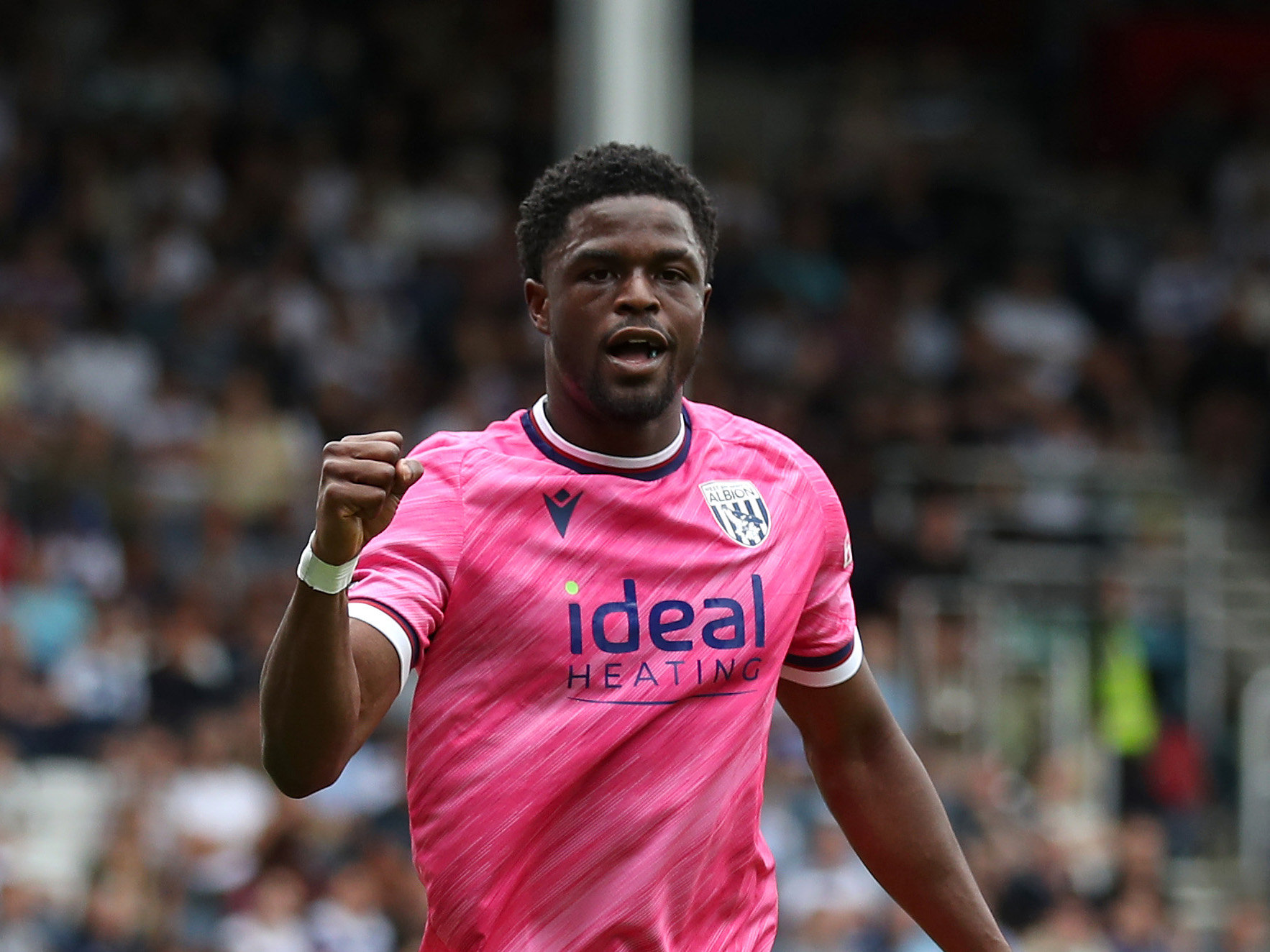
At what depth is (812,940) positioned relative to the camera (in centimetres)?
878

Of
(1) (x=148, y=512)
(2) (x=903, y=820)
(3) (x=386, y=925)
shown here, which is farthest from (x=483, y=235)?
(2) (x=903, y=820)

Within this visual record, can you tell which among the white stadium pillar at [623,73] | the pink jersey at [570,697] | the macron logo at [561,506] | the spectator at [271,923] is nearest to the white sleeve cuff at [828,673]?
the pink jersey at [570,697]

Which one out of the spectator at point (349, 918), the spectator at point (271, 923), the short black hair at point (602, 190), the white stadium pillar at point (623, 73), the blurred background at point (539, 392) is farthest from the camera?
the blurred background at point (539, 392)

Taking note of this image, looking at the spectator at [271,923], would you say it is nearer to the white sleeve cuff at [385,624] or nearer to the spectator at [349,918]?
the spectator at [349,918]

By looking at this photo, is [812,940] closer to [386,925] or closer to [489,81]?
[386,925]

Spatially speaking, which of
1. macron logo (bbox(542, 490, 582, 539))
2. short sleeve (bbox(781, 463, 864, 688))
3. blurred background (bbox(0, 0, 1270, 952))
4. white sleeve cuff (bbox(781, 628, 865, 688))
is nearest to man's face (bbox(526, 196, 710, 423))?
macron logo (bbox(542, 490, 582, 539))

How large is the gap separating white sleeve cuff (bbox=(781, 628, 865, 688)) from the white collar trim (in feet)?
1.55

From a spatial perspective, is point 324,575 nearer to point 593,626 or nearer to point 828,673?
point 593,626

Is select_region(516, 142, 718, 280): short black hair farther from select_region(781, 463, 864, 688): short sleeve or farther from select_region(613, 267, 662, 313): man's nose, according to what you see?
select_region(781, 463, 864, 688): short sleeve

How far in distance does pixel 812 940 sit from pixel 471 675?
608cm

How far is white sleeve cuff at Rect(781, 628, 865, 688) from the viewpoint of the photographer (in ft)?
11.4

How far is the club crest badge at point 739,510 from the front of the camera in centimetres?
323

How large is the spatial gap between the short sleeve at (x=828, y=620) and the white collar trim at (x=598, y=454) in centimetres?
31

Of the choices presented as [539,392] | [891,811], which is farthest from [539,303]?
[539,392]
